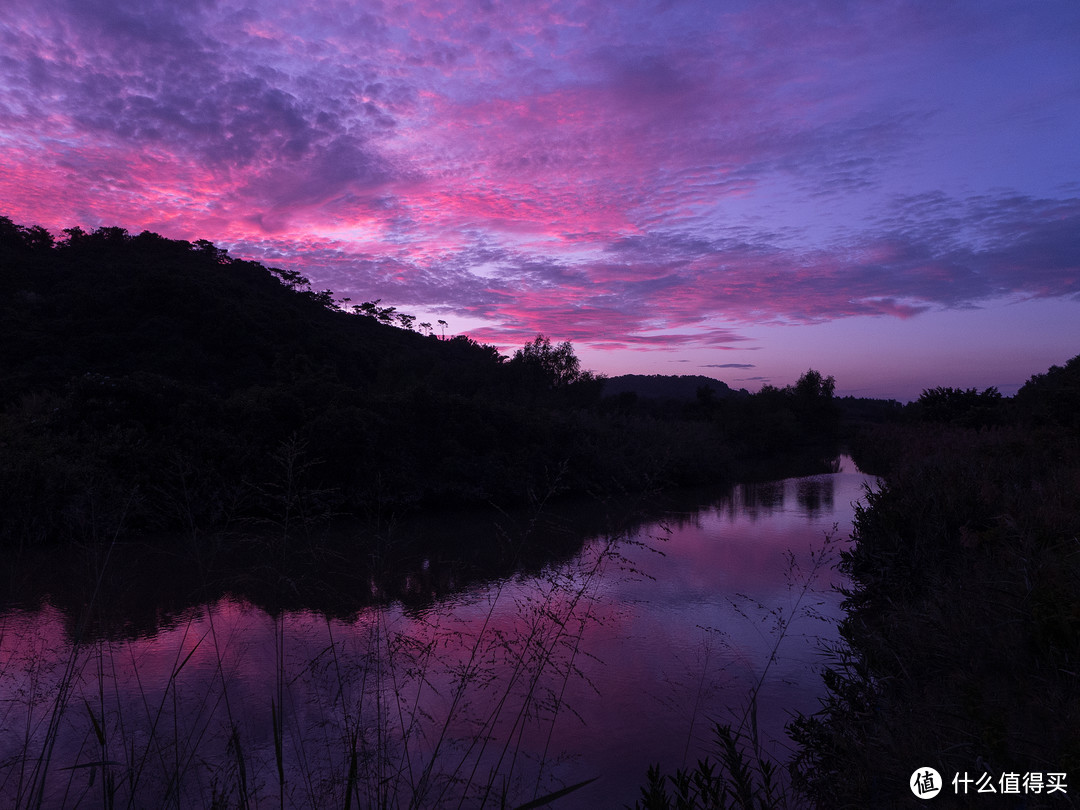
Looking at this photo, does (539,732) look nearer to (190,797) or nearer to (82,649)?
(190,797)

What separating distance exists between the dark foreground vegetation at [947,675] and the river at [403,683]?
428 mm

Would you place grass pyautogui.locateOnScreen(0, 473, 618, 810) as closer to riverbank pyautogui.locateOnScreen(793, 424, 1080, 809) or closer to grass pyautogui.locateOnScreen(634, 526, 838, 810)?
grass pyautogui.locateOnScreen(634, 526, 838, 810)

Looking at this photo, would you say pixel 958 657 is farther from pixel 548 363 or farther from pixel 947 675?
pixel 548 363

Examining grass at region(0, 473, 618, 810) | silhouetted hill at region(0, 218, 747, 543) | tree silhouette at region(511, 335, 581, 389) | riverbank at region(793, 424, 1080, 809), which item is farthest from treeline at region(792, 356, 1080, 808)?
tree silhouette at region(511, 335, 581, 389)

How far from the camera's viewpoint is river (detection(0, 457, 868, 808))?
141 inches

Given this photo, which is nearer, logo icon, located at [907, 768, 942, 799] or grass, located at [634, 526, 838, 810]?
grass, located at [634, 526, 838, 810]

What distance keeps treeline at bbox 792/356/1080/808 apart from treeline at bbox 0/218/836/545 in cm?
206

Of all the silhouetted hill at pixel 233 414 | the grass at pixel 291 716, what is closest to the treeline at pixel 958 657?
the grass at pixel 291 716

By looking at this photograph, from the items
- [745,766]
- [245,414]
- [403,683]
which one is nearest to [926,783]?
[745,766]

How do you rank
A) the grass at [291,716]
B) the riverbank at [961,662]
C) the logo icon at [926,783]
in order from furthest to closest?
the grass at [291,716] → the riverbank at [961,662] → the logo icon at [926,783]

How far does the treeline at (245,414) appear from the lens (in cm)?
1030

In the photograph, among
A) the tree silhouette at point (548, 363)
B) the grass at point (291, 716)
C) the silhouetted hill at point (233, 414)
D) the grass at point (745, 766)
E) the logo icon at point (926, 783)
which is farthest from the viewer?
the tree silhouette at point (548, 363)

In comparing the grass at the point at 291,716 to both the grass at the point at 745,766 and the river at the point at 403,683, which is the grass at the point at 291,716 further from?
the grass at the point at 745,766

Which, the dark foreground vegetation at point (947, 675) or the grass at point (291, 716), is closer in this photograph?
the dark foreground vegetation at point (947, 675)
